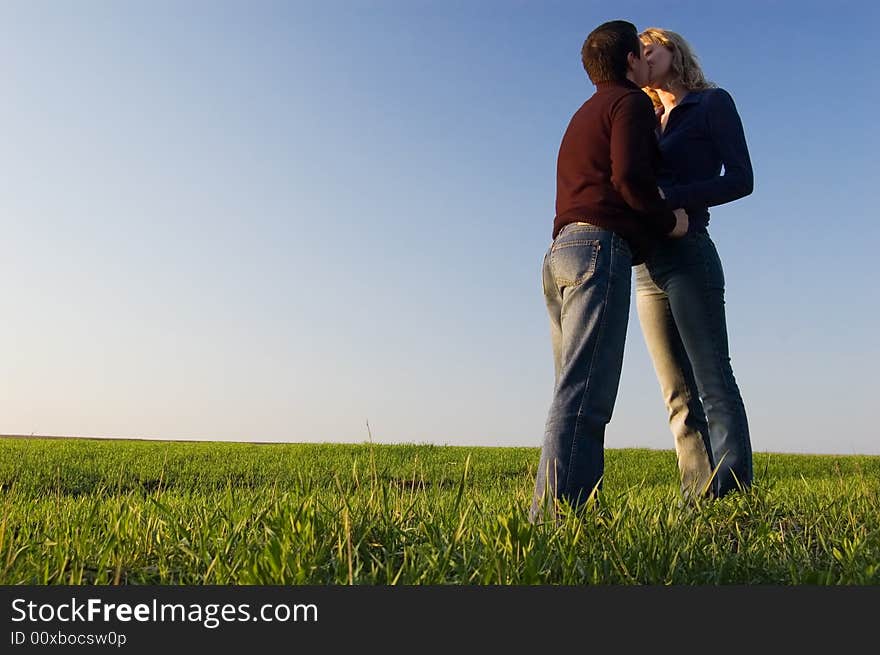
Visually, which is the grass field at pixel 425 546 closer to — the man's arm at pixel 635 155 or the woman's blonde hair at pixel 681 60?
the man's arm at pixel 635 155

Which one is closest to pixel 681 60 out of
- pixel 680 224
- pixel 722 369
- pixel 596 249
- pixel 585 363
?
pixel 680 224

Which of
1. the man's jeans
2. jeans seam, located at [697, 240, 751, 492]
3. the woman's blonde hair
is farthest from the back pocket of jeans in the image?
the woman's blonde hair

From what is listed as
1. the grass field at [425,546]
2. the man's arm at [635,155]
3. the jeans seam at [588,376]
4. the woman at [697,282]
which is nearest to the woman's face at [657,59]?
the woman at [697,282]

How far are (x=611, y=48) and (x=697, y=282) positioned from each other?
133cm

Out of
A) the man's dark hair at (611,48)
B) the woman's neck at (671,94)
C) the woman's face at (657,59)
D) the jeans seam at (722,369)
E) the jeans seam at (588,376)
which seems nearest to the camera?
the jeans seam at (588,376)

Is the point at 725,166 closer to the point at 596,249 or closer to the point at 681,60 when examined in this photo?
the point at 681,60

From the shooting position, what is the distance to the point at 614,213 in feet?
11.6

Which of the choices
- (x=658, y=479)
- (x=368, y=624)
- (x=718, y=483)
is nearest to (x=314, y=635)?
(x=368, y=624)

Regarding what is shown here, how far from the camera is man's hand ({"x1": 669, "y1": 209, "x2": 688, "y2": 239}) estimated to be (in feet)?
12.3

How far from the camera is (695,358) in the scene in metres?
4.23

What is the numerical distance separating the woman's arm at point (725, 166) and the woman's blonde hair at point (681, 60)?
0.53ft

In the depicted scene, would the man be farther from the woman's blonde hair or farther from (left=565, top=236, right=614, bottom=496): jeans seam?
the woman's blonde hair

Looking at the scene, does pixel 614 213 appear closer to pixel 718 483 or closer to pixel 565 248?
pixel 565 248

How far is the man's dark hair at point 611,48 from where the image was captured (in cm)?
373
